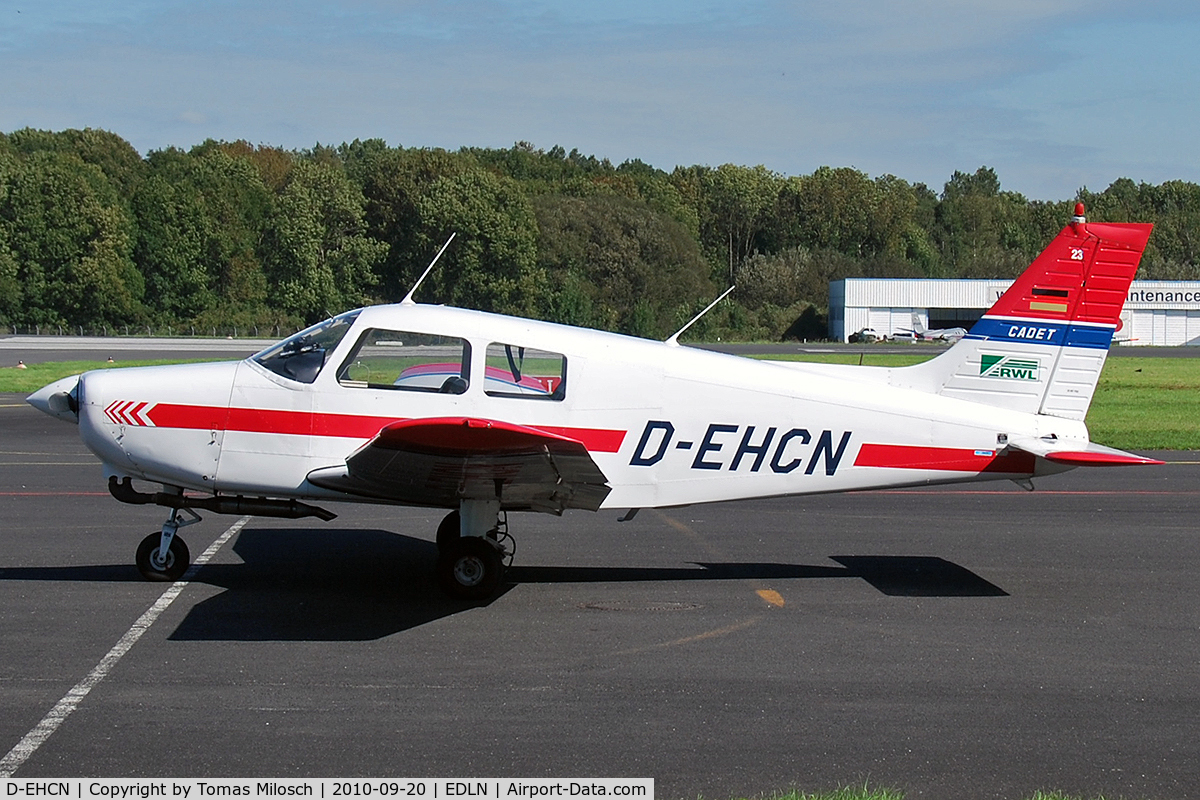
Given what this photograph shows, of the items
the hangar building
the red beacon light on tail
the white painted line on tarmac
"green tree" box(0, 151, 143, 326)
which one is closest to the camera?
the white painted line on tarmac

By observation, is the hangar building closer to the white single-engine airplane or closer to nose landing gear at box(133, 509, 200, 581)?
the white single-engine airplane

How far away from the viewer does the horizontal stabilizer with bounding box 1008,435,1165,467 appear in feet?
25.3

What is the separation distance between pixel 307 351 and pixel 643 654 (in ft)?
10.5

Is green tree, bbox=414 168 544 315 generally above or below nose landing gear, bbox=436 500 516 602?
above

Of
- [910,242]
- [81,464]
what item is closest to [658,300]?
[910,242]

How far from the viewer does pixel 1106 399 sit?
24.9 m

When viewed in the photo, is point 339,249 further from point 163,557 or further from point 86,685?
point 86,685

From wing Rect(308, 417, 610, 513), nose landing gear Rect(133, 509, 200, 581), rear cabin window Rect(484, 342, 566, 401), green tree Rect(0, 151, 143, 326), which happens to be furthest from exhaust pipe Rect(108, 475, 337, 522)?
green tree Rect(0, 151, 143, 326)

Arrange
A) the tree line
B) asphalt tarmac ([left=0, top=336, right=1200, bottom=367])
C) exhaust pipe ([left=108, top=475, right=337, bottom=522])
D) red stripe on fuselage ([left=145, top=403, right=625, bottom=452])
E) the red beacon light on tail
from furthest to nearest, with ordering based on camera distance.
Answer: the tree line
asphalt tarmac ([left=0, top=336, right=1200, bottom=367])
the red beacon light on tail
exhaust pipe ([left=108, top=475, right=337, bottom=522])
red stripe on fuselage ([left=145, top=403, right=625, bottom=452])

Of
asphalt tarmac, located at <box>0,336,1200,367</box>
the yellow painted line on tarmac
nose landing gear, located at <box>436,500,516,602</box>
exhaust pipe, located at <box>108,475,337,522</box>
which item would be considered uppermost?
exhaust pipe, located at <box>108,475,337,522</box>

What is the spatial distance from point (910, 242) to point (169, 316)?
63931 millimetres

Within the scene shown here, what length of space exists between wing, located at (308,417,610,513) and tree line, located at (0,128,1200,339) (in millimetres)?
43341

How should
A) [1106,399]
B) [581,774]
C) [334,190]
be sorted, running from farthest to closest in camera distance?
[334,190] < [1106,399] < [581,774]

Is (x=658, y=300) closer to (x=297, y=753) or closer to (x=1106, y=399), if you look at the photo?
(x=1106, y=399)
